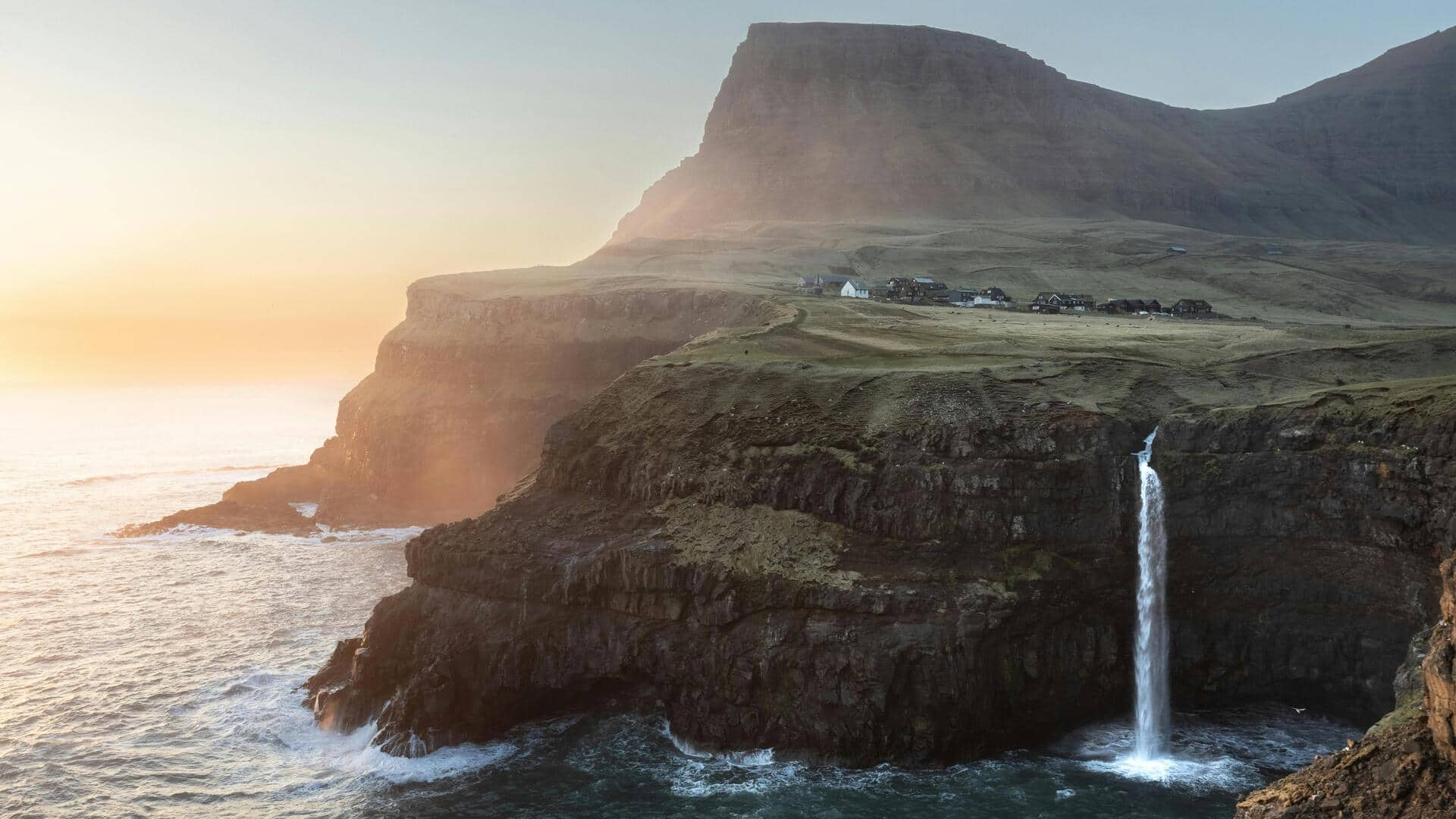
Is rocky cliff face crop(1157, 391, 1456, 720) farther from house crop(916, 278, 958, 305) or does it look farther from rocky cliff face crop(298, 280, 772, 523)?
house crop(916, 278, 958, 305)

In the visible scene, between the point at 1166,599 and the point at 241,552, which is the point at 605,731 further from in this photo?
the point at 241,552

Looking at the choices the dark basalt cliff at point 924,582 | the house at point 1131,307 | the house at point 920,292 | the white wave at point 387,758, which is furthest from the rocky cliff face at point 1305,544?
the house at point 1131,307

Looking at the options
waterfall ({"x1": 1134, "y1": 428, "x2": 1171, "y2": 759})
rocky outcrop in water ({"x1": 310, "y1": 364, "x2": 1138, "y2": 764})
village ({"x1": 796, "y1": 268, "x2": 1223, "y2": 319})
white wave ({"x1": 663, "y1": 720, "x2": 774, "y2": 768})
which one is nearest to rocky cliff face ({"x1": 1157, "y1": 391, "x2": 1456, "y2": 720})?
waterfall ({"x1": 1134, "y1": 428, "x2": 1171, "y2": 759})

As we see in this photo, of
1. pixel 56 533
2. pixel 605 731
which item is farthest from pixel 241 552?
pixel 605 731

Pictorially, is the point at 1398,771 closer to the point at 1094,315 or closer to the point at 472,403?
the point at 1094,315

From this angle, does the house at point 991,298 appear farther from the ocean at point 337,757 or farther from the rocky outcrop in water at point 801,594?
the ocean at point 337,757

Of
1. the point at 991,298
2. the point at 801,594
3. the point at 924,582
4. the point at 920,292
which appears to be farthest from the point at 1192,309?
the point at 801,594
